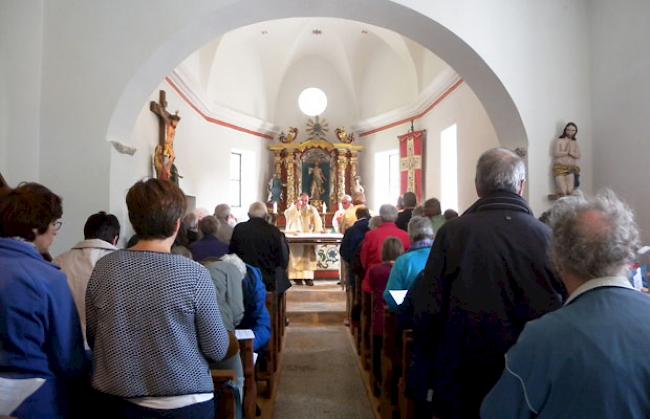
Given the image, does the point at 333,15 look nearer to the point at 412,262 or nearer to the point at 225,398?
the point at 412,262

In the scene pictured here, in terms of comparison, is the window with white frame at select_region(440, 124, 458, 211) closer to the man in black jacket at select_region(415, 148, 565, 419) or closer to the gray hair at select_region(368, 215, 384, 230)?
the gray hair at select_region(368, 215, 384, 230)

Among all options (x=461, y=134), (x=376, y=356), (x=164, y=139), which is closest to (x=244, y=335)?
(x=376, y=356)

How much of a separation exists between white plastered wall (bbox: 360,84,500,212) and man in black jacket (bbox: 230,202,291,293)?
12.0ft

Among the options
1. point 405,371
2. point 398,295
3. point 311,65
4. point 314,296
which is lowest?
point 314,296

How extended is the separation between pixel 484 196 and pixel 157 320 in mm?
1265

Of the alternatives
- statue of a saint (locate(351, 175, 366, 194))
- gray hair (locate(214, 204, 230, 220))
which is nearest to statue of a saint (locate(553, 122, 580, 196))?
gray hair (locate(214, 204, 230, 220))

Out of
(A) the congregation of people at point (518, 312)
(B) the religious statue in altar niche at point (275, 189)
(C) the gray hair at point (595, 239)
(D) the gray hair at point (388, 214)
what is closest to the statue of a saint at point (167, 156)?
(D) the gray hair at point (388, 214)

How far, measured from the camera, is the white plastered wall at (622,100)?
4832 mm

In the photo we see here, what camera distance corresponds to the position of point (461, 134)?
8.75 m

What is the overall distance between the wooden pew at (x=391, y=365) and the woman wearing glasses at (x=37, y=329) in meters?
2.15

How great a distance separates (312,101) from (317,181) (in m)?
2.07

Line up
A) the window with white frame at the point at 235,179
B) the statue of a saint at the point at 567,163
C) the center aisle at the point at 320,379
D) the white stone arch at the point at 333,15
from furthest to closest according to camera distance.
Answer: the window with white frame at the point at 235,179, the statue of a saint at the point at 567,163, the white stone arch at the point at 333,15, the center aisle at the point at 320,379

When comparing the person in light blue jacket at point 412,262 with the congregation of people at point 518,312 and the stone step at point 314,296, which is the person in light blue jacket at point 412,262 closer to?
the congregation of people at point 518,312

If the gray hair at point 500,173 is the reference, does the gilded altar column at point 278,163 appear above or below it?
above
